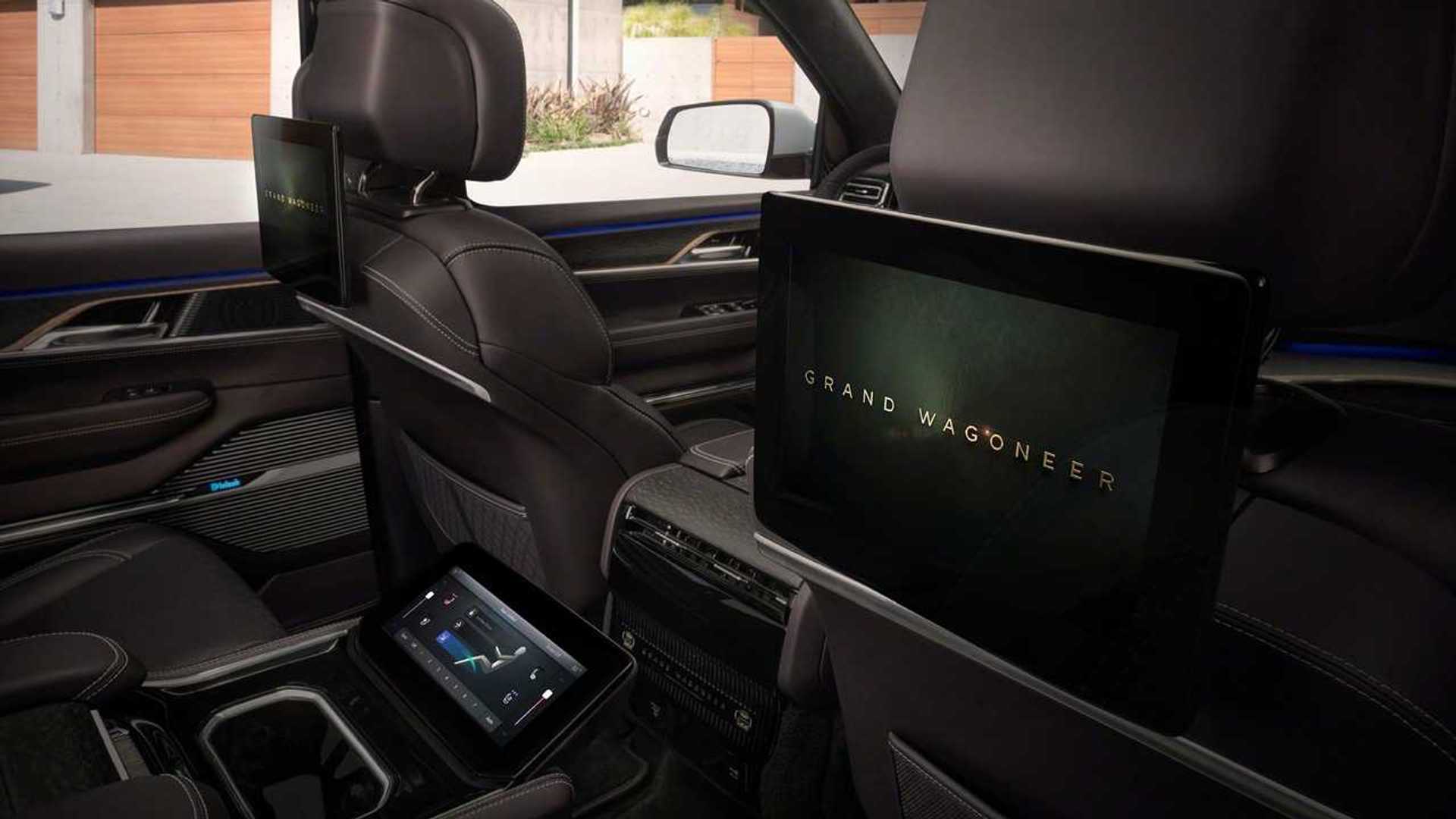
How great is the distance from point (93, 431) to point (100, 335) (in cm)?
19

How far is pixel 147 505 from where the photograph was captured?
214 cm

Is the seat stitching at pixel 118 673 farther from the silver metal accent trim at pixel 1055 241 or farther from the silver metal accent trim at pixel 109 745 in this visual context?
the silver metal accent trim at pixel 1055 241

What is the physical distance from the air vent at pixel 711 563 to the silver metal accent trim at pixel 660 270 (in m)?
1.03

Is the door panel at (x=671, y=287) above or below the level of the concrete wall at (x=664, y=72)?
below

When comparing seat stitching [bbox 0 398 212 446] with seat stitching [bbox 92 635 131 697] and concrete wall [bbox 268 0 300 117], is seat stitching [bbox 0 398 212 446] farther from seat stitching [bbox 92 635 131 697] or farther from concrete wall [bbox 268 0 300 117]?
seat stitching [bbox 92 635 131 697]

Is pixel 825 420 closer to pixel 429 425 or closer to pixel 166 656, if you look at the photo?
pixel 429 425

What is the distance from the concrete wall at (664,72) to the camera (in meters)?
2.87

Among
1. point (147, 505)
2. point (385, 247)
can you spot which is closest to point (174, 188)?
point (147, 505)

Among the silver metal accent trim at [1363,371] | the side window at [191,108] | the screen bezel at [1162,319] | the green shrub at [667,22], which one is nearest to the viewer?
the screen bezel at [1162,319]

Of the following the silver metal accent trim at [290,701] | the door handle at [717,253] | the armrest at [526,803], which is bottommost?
the silver metal accent trim at [290,701]

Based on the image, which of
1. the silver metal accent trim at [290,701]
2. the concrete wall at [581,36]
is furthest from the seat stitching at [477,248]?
the concrete wall at [581,36]

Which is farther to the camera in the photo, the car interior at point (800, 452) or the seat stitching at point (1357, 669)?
the seat stitching at point (1357, 669)

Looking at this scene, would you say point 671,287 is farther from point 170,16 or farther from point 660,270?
point 170,16

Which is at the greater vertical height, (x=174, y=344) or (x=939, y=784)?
(x=174, y=344)
